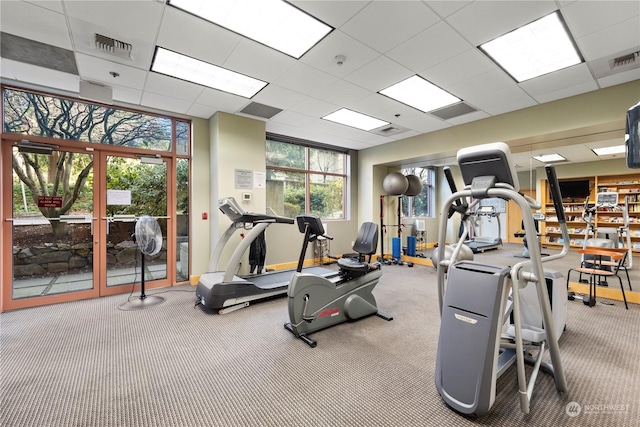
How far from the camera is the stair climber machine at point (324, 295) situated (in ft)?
9.23

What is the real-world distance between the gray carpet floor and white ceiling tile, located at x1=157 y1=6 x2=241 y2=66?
3029mm

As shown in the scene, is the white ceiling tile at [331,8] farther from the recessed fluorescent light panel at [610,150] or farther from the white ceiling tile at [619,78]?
the recessed fluorescent light panel at [610,150]

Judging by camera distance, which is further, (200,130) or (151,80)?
(200,130)

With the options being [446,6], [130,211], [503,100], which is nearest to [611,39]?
[503,100]

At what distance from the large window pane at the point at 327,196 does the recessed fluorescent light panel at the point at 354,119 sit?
5.85 feet

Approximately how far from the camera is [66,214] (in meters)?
3.91

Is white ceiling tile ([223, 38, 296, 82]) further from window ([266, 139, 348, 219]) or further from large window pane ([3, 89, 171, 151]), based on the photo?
window ([266, 139, 348, 219])

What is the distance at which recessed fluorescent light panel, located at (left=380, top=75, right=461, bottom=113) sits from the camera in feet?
12.0

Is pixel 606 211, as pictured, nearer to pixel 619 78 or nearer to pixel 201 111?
pixel 619 78

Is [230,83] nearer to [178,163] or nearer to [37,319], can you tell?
[178,163]

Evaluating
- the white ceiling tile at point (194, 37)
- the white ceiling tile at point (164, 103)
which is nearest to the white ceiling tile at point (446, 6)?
the white ceiling tile at point (194, 37)

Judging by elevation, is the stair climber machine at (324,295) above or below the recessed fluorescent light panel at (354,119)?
below

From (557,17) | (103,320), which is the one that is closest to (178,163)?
(103,320)

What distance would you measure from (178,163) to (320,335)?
3.84m
